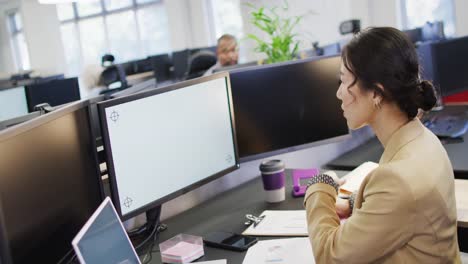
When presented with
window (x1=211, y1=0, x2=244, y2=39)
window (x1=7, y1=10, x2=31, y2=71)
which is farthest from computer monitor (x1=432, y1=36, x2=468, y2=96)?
window (x1=7, y1=10, x2=31, y2=71)

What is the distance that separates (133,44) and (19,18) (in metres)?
2.05

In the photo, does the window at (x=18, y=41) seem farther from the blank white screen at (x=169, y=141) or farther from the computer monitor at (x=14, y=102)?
the blank white screen at (x=169, y=141)

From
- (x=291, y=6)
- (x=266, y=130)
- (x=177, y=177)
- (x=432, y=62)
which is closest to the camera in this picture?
(x=177, y=177)

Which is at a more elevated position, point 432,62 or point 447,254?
point 432,62

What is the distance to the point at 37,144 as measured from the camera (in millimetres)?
1158

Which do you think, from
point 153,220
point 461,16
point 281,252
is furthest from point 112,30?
point 281,252

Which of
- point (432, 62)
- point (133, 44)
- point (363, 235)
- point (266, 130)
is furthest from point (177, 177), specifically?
point (133, 44)

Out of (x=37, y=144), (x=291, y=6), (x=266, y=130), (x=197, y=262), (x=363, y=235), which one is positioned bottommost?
(x=197, y=262)

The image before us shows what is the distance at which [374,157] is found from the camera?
8.28 ft

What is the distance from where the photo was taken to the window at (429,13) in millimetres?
6344

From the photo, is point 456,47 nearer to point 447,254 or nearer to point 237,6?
point 447,254

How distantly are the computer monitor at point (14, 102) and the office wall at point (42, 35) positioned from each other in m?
6.01

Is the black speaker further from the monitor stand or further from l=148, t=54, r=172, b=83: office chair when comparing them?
the monitor stand

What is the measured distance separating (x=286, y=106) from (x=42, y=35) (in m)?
8.21
